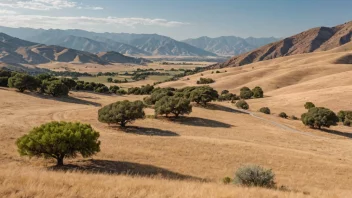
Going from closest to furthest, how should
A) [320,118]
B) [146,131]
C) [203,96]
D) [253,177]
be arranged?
[253,177] < [146,131] < [320,118] < [203,96]

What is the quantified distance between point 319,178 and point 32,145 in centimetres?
2696

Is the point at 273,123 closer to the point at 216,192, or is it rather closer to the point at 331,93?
the point at 331,93

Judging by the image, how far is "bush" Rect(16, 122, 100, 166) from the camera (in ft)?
87.7

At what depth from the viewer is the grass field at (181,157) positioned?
13.5 meters

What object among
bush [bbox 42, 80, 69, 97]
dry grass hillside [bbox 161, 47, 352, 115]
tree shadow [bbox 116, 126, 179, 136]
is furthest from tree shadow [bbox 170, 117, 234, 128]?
bush [bbox 42, 80, 69, 97]

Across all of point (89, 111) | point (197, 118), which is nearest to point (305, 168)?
point (197, 118)

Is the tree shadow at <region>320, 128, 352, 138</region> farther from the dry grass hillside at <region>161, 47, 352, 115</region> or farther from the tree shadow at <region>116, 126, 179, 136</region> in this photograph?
the tree shadow at <region>116, 126, 179, 136</region>

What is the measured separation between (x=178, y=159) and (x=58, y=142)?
12.8 meters

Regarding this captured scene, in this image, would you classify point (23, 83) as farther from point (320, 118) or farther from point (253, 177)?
point (253, 177)

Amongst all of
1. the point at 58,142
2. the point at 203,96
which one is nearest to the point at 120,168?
the point at 58,142

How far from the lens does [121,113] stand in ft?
165

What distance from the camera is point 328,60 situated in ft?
641

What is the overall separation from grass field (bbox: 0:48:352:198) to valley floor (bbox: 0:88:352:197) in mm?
49

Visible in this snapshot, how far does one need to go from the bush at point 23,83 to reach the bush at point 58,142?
6257cm
